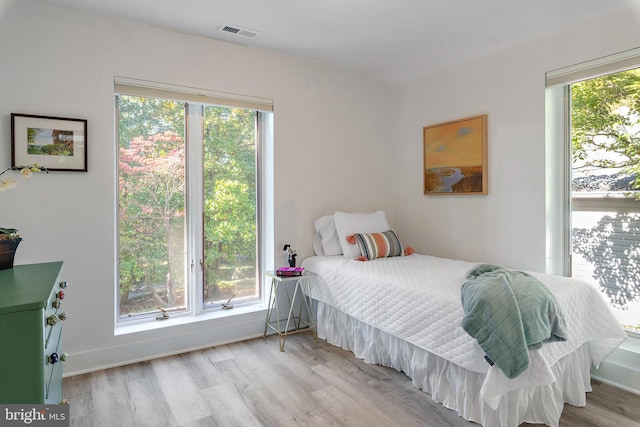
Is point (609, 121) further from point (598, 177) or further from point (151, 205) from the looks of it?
point (151, 205)

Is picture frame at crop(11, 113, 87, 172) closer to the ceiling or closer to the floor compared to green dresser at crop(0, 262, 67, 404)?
closer to the ceiling

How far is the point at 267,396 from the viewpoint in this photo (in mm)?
2303

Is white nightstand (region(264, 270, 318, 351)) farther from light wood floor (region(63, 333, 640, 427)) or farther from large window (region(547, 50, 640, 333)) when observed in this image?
→ large window (region(547, 50, 640, 333))

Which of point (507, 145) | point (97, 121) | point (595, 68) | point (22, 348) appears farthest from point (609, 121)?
point (97, 121)

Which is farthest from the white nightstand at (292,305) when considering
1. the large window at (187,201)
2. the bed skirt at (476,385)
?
the bed skirt at (476,385)

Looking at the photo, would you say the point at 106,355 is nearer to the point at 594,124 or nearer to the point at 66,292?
the point at 66,292

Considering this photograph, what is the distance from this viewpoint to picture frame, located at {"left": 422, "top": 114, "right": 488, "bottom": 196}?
3.21 meters

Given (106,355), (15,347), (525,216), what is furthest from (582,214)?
(106,355)

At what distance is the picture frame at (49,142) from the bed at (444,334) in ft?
6.65

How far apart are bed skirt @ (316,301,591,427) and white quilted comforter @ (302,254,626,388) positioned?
5.1 inches

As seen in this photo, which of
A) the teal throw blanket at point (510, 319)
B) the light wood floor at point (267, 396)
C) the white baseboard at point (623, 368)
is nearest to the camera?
the teal throw blanket at point (510, 319)

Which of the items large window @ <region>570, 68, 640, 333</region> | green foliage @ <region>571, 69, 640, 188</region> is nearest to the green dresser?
large window @ <region>570, 68, 640, 333</region>

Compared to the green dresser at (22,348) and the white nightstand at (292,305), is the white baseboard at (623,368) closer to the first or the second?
the white nightstand at (292,305)

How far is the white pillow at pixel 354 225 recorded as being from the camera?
10.9 ft
